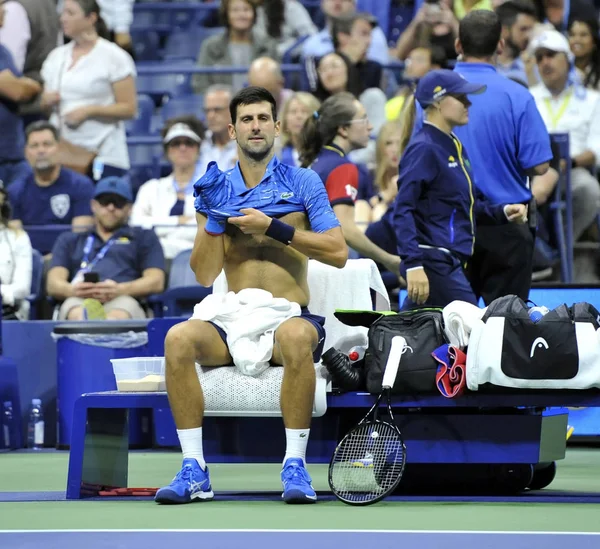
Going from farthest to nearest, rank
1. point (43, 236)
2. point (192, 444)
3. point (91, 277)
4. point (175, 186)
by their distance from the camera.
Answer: point (175, 186), point (43, 236), point (91, 277), point (192, 444)

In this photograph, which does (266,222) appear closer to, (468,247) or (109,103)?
(468,247)

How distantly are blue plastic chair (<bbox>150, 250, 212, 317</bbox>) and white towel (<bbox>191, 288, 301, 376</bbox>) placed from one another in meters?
3.21

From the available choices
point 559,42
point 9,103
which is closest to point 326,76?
point 559,42

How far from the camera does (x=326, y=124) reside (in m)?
7.83

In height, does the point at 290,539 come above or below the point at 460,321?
below

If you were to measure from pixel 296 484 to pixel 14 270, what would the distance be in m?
4.91

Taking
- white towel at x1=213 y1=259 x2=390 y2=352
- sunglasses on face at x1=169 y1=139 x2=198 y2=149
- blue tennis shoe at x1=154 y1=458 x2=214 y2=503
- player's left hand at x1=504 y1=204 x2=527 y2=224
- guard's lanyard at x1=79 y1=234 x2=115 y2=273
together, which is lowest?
blue tennis shoe at x1=154 y1=458 x2=214 y2=503

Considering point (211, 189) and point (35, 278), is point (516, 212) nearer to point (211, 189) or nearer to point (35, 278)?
point (211, 189)

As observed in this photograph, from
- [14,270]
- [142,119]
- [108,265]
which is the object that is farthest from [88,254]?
[142,119]

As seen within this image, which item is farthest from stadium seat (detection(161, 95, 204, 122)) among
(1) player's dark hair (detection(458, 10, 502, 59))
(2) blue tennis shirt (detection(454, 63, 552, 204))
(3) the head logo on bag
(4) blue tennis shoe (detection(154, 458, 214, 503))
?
(3) the head logo on bag

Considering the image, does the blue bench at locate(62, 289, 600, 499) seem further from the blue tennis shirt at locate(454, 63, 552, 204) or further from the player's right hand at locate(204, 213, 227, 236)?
the blue tennis shirt at locate(454, 63, 552, 204)

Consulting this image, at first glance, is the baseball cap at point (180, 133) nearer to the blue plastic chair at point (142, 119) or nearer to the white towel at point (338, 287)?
the blue plastic chair at point (142, 119)

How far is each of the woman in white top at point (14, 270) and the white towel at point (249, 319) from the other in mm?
4211

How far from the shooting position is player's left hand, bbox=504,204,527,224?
22.6 feet
